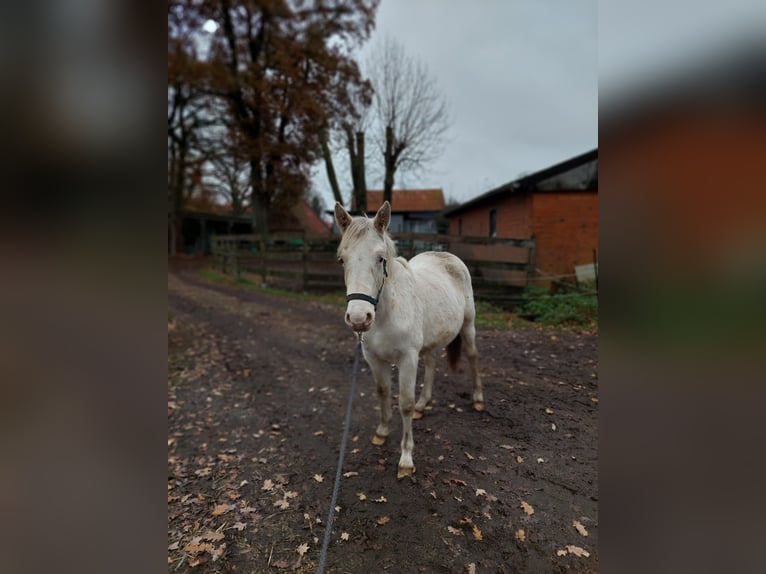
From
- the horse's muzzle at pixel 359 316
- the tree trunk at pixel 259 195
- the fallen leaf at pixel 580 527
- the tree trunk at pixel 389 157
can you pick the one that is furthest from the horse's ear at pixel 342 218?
the tree trunk at pixel 259 195

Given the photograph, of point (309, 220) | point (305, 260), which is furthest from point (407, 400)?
point (309, 220)

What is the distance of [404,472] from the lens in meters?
2.74

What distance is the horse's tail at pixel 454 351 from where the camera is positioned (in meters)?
3.89

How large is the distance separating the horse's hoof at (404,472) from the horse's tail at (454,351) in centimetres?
141

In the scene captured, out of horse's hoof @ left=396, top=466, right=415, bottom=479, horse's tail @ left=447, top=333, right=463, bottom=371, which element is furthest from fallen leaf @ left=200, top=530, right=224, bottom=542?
horse's tail @ left=447, top=333, right=463, bottom=371

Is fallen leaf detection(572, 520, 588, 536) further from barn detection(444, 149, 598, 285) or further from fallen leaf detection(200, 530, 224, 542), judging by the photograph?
barn detection(444, 149, 598, 285)
